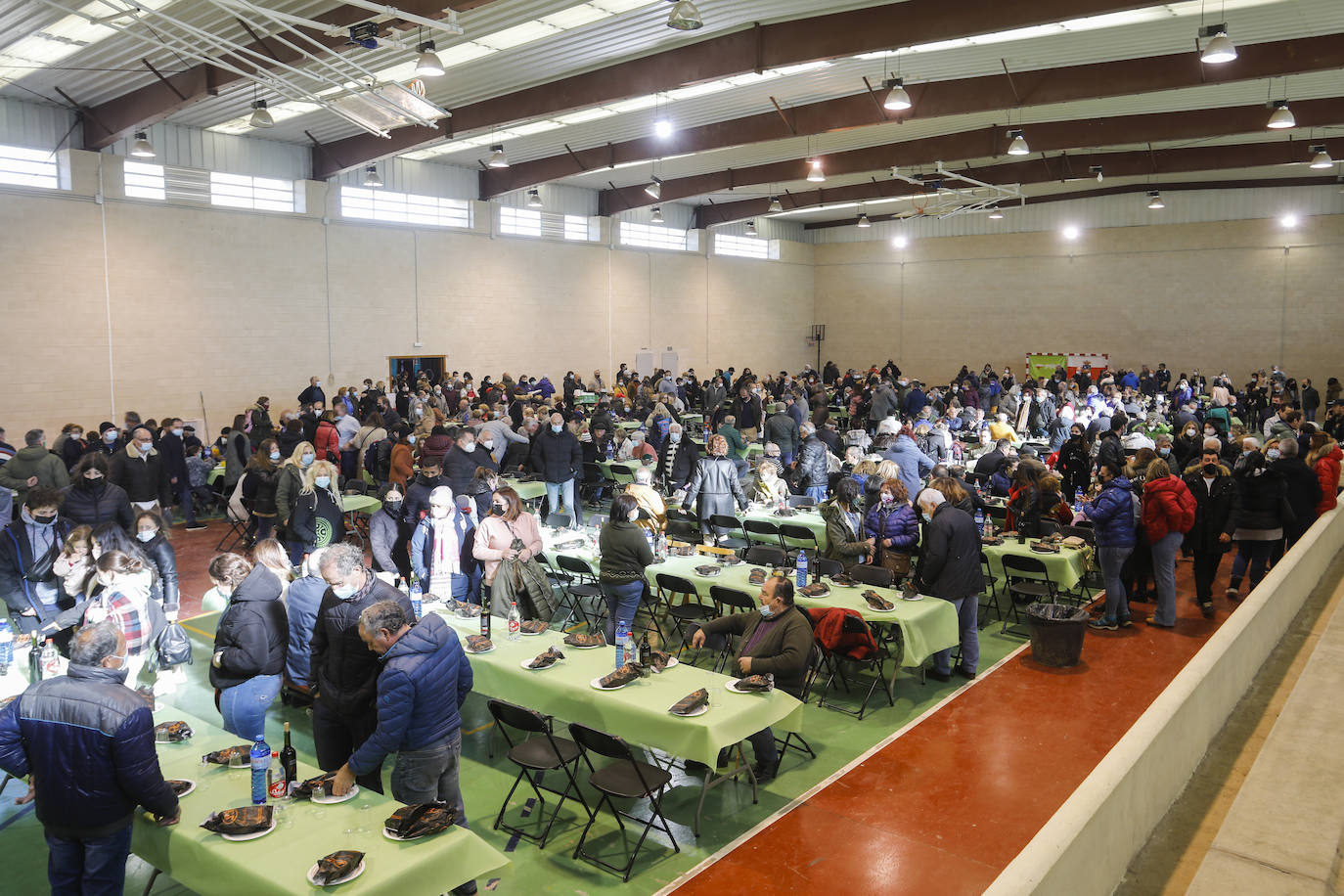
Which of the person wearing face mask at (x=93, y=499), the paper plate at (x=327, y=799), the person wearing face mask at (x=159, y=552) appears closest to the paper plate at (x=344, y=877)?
the paper plate at (x=327, y=799)

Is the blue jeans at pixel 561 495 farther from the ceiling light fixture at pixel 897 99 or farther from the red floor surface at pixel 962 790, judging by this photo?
the ceiling light fixture at pixel 897 99

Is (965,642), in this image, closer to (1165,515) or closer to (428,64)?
(1165,515)

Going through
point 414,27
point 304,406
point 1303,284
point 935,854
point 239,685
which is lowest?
point 935,854

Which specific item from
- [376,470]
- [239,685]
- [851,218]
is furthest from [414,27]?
[851,218]

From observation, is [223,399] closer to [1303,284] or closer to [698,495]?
[698,495]

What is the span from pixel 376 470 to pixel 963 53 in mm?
9982

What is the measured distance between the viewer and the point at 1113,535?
8.00 meters

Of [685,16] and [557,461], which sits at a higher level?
[685,16]

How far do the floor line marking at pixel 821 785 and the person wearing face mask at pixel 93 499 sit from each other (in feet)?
19.8

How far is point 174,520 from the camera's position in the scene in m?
13.2

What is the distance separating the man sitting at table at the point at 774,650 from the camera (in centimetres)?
538

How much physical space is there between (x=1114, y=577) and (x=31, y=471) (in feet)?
34.6

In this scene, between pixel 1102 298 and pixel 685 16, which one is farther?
pixel 1102 298

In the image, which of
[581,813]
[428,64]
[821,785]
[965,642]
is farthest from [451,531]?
[428,64]
